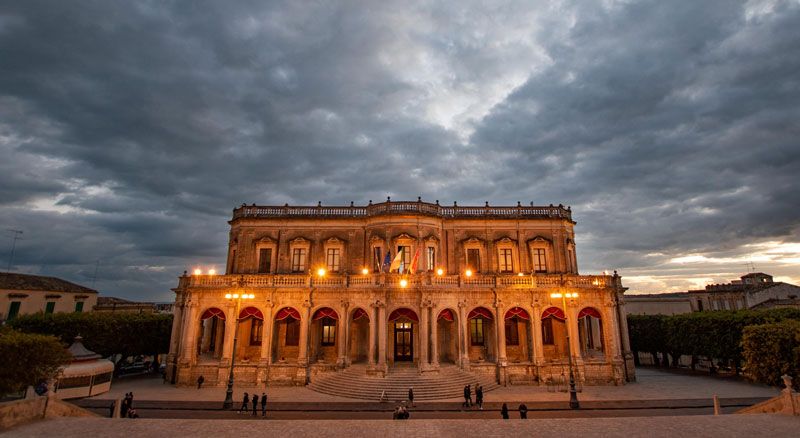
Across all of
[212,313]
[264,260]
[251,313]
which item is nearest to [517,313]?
[251,313]

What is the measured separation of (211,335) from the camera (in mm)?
39188

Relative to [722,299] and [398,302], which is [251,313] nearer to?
[398,302]

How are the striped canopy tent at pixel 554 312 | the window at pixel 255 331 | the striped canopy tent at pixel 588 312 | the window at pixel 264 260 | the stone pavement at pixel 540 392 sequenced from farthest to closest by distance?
1. the window at pixel 264 260
2. the window at pixel 255 331
3. the striped canopy tent at pixel 588 312
4. the striped canopy tent at pixel 554 312
5. the stone pavement at pixel 540 392

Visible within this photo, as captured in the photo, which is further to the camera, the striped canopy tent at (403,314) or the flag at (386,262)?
A: the flag at (386,262)

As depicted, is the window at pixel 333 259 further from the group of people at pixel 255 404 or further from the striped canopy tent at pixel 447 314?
the group of people at pixel 255 404

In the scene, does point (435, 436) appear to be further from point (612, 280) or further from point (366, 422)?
point (612, 280)

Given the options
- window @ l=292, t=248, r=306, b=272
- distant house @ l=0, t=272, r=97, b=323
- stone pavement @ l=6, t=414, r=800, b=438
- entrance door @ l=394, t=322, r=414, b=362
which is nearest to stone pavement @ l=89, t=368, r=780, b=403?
stone pavement @ l=6, t=414, r=800, b=438

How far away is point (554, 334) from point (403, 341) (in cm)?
1366

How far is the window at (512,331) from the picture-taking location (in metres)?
35.2

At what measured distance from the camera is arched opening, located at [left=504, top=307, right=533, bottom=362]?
1287 inches

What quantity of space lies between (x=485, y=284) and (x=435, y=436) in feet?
58.3

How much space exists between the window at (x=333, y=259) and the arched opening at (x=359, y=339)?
6.02 meters

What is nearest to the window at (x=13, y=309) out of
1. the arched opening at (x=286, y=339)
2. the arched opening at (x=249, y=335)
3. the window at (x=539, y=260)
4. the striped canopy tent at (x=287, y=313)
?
the arched opening at (x=249, y=335)

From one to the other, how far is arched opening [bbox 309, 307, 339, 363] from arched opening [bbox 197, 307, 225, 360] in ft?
25.7
